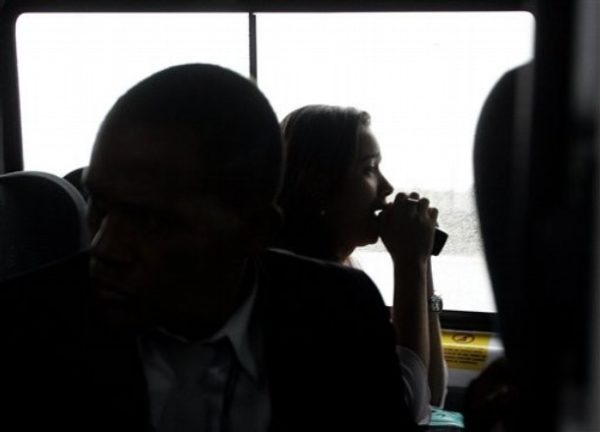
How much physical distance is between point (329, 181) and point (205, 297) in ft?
1.96

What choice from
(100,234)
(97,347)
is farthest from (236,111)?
(97,347)

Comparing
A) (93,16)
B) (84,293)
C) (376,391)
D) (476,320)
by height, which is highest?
(93,16)

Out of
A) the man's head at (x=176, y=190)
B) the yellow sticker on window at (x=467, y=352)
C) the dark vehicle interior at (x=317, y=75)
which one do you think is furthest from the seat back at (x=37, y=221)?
the yellow sticker on window at (x=467, y=352)

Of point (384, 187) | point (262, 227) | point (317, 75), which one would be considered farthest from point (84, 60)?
point (262, 227)

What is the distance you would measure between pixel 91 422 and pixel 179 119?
35 cm

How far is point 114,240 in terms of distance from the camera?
37.4 inches

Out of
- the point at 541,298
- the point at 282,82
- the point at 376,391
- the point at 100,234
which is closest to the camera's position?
the point at 541,298

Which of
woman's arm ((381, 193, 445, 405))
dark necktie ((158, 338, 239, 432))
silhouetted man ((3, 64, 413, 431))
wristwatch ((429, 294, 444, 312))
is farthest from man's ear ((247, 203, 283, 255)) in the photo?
wristwatch ((429, 294, 444, 312))

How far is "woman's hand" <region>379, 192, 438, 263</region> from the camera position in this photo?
64.8 inches

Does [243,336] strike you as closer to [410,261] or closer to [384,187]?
[410,261]

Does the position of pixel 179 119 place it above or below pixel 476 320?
above

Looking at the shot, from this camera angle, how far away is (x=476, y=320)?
291 centimetres

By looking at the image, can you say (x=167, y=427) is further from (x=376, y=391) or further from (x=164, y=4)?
(x=164, y=4)

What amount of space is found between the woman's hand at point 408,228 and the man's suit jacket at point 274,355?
1.59 ft
